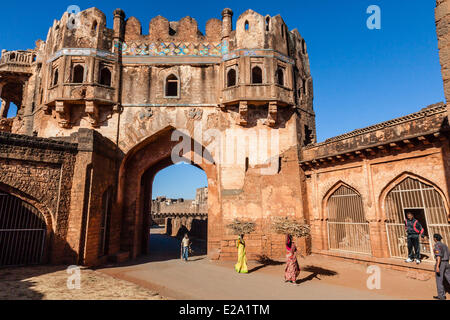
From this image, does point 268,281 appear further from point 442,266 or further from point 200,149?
point 200,149

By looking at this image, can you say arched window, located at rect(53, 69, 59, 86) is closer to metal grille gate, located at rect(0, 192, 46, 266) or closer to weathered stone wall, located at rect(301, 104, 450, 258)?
metal grille gate, located at rect(0, 192, 46, 266)

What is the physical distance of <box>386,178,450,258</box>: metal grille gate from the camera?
8.57m

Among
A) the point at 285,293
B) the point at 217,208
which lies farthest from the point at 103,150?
the point at 285,293

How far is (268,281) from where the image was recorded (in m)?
8.34

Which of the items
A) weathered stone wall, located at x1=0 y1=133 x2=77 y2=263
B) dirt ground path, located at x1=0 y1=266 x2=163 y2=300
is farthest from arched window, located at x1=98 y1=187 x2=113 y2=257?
dirt ground path, located at x1=0 y1=266 x2=163 y2=300

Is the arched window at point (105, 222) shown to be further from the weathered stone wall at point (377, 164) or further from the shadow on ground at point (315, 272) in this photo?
the weathered stone wall at point (377, 164)

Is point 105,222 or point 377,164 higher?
point 377,164

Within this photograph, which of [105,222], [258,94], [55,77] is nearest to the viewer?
[105,222]

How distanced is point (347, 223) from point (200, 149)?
7.42 m

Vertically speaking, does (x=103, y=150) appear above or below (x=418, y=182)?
above

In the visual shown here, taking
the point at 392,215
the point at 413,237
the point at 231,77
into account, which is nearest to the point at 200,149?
the point at 231,77

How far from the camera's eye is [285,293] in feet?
22.9
